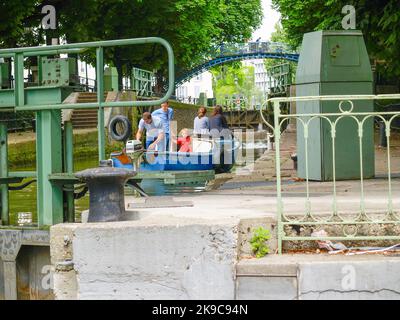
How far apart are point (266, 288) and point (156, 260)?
0.90 metres

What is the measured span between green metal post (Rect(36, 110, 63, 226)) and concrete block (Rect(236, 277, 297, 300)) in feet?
10.6

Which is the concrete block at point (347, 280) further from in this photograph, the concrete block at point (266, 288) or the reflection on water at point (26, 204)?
the reflection on water at point (26, 204)

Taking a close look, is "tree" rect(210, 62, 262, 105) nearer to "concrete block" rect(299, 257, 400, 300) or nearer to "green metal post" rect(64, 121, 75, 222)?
"green metal post" rect(64, 121, 75, 222)

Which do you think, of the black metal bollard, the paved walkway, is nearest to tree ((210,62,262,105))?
the paved walkway

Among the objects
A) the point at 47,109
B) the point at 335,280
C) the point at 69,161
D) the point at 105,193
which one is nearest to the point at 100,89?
the point at 47,109

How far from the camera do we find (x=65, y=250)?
6.75 metres

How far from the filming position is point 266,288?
20.8 ft

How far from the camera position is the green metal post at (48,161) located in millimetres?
8758

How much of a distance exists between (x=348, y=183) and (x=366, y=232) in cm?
405

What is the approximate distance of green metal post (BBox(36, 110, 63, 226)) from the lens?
28.7ft

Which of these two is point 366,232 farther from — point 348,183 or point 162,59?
point 162,59

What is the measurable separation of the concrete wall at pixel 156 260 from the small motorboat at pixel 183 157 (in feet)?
18.3

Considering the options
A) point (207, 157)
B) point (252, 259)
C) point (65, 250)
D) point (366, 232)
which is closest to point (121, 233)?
point (65, 250)

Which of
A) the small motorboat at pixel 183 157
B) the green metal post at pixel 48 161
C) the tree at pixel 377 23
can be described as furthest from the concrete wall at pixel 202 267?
the tree at pixel 377 23
